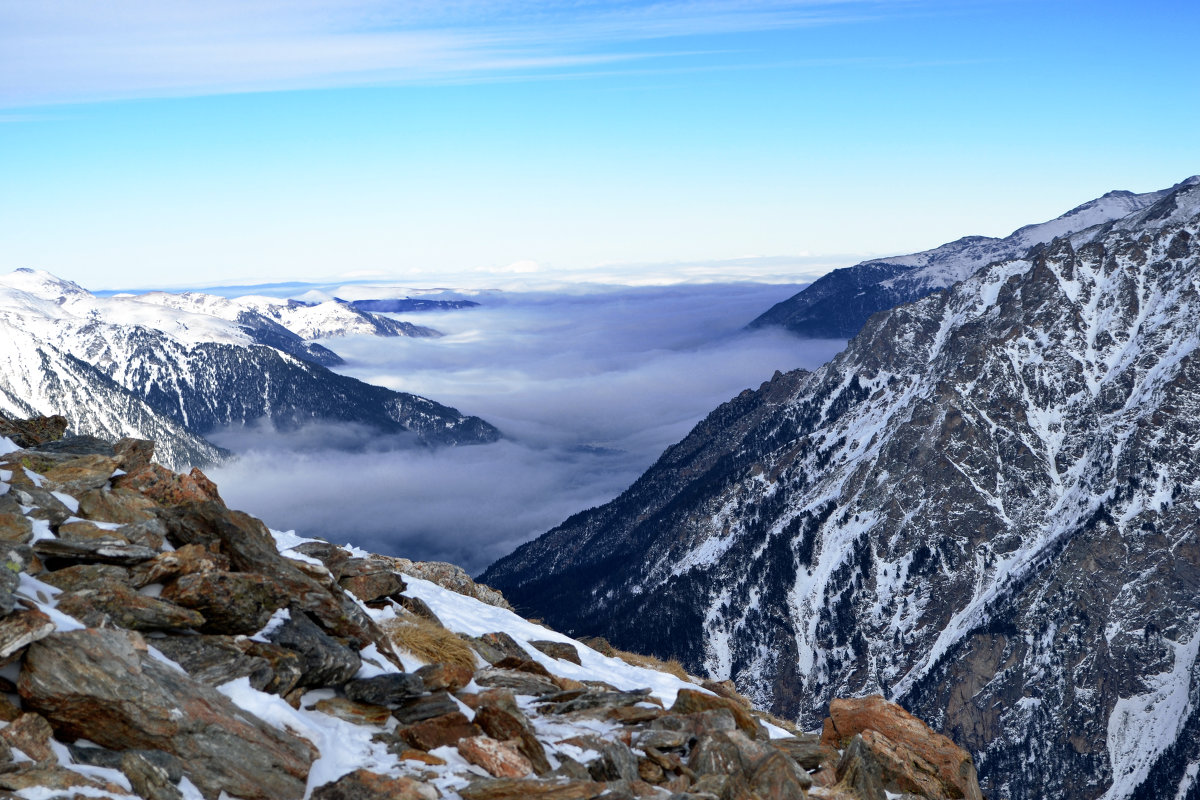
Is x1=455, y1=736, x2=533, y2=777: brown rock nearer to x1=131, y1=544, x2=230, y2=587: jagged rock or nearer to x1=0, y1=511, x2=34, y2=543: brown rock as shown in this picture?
x1=131, y1=544, x2=230, y2=587: jagged rock

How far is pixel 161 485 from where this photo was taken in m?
27.3

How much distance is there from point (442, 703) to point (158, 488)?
1079 centimetres

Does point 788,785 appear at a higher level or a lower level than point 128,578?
lower

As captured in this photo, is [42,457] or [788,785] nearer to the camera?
[788,785]

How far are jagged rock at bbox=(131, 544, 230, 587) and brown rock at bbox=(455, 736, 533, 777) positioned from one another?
7.64 m

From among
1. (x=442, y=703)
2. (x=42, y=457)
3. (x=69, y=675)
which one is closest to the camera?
(x=69, y=675)

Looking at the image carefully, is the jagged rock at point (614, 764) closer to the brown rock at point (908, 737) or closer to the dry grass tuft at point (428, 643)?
the dry grass tuft at point (428, 643)

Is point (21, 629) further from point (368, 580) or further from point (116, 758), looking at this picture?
point (368, 580)

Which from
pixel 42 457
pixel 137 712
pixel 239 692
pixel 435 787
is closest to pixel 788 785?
pixel 435 787

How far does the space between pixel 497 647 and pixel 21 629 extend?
1658 cm

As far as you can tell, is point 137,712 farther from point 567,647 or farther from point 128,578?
point 567,647

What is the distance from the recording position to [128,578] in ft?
71.8

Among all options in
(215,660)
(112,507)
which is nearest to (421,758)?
(215,660)

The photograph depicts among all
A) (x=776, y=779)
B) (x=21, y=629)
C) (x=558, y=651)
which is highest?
(x=21, y=629)
